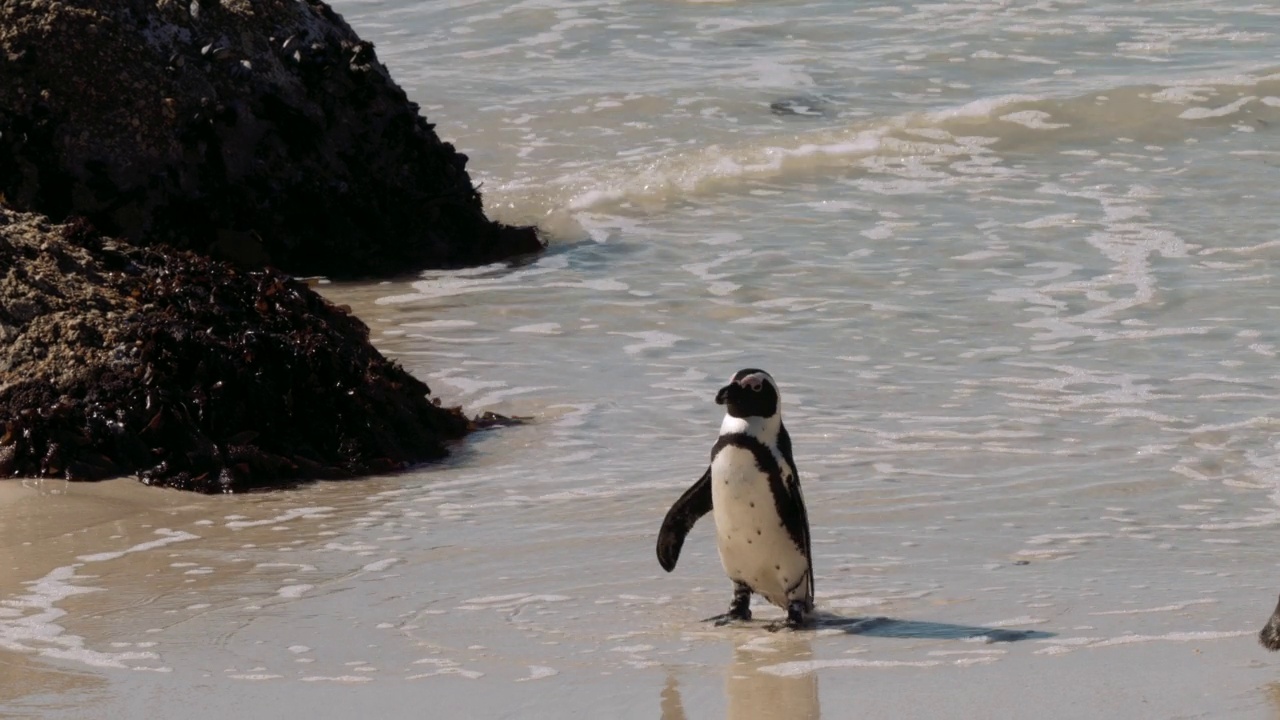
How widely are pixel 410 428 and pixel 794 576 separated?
92.3 inches

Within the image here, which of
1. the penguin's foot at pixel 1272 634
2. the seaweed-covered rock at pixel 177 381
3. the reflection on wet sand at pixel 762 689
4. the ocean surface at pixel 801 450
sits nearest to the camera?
the reflection on wet sand at pixel 762 689

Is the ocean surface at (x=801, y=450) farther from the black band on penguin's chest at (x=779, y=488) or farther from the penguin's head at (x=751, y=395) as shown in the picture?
the penguin's head at (x=751, y=395)

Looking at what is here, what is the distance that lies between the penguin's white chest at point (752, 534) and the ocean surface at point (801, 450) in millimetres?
149

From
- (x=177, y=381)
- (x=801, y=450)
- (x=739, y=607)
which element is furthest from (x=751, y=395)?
(x=177, y=381)

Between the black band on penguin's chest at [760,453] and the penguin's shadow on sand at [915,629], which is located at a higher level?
the black band on penguin's chest at [760,453]

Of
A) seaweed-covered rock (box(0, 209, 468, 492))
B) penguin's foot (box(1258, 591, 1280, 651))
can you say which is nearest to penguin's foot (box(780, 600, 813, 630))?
A: penguin's foot (box(1258, 591, 1280, 651))

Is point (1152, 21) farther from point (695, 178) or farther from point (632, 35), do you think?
point (695, 178)

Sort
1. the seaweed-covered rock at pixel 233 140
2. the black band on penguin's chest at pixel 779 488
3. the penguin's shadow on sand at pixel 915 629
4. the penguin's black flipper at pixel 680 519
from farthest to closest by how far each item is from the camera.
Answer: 1. the seaweed-covered rock at pixel 233 140
2. the penguin's black flipper at pixel 680 519
3. the black band on penguin's chest at pixel 779 488
4. the penguin's shadow on sand at pixel 915 629

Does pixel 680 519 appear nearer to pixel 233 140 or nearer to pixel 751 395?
pixel 751 395

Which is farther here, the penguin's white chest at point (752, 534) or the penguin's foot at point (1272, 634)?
the penguin's white chest at point (752, 534)

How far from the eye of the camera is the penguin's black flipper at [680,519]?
4902mm

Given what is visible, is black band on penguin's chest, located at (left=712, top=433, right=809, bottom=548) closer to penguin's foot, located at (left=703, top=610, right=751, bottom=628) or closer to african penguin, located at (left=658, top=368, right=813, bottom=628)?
african penguin, located at (left=658, top=368, right=813, bottom=628)

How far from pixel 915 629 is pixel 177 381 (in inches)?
120

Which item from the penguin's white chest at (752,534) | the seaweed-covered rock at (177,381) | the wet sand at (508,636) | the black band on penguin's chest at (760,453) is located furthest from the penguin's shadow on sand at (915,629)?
the seaweed-covered rock at (177,381)
